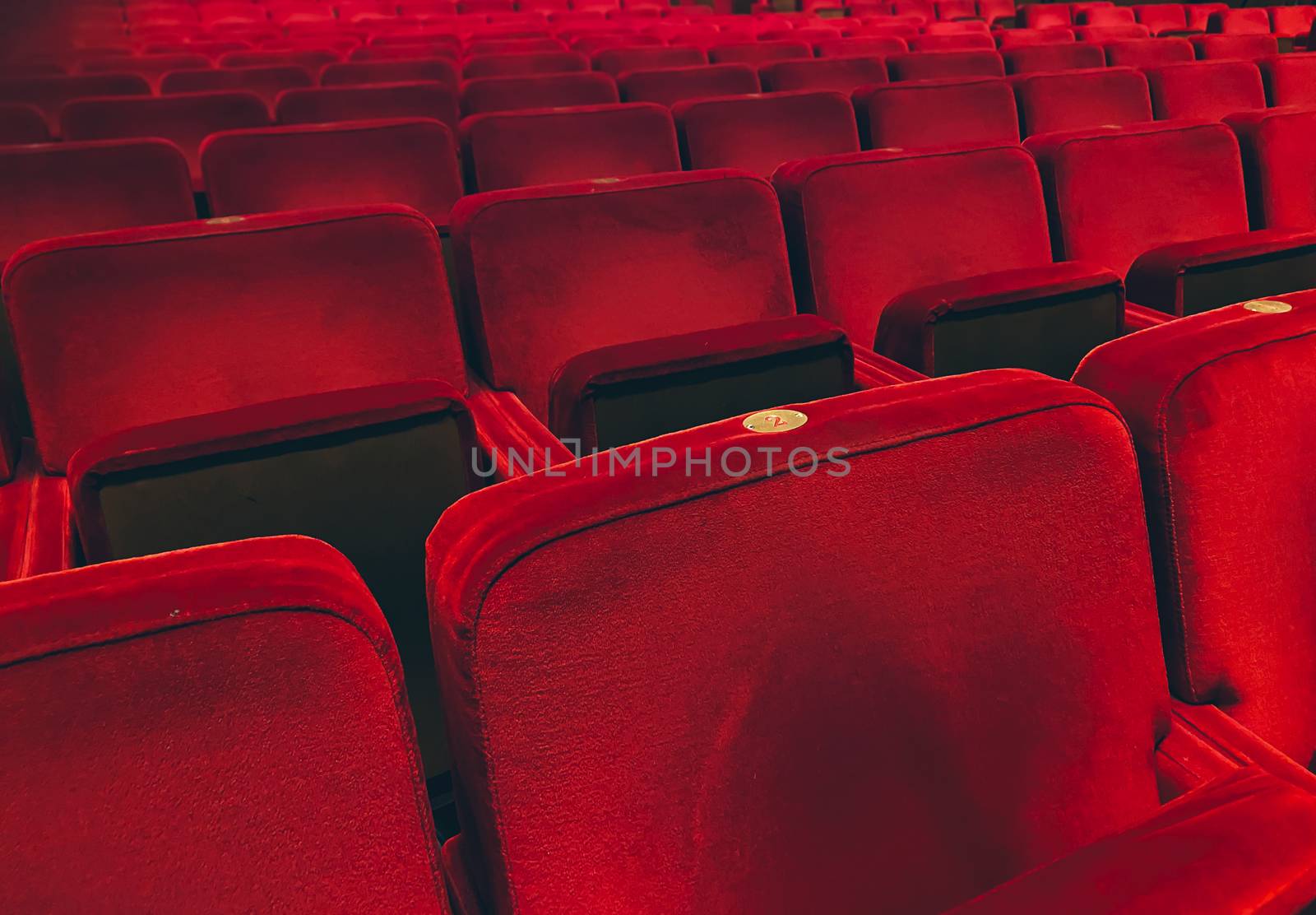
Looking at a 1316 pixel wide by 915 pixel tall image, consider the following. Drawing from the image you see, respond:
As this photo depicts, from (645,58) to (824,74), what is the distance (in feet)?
0.64

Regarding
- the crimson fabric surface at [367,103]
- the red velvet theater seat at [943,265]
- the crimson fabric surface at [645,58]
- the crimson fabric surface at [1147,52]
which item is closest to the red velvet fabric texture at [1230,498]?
the red velvet theater seat at [943,265]

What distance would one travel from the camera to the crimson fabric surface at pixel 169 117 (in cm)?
58

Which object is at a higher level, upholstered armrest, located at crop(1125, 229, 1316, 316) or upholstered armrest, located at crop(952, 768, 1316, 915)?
upholstered armrest, located at crop(1125, 229, 1316, 316)

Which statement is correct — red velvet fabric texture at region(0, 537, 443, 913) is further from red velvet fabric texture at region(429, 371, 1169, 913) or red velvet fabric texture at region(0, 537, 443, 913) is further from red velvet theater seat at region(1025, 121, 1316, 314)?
red velvet theater seat at region(1025, 121, 1316, 314)

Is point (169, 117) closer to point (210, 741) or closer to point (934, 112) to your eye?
point (934, 112)

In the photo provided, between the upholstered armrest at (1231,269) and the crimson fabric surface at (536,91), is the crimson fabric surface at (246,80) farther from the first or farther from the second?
the upholstered armrest at (1231,269)

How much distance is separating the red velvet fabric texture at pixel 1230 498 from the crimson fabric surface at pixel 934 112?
46cm

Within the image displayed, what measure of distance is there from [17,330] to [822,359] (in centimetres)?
23

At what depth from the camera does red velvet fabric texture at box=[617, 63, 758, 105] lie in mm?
721

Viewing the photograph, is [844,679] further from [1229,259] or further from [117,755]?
[1229,259]

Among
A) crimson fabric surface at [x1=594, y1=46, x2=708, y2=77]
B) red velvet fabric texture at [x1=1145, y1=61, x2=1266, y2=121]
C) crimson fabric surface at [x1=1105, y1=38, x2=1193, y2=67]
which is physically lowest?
red velvet fabric texture at [x1=1145, y1=61, x2=1266, y2=121]

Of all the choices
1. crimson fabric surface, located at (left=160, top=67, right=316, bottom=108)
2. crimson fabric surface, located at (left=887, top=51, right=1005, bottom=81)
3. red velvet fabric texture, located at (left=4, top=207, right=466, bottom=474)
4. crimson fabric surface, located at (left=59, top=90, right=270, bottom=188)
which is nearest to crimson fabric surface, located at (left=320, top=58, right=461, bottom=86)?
crimson fabric surface, located at (left=160, top=67, right=316, bottom=108)

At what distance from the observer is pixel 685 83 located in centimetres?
73

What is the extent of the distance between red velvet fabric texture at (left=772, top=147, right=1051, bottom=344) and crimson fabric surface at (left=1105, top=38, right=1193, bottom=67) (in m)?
0.62
